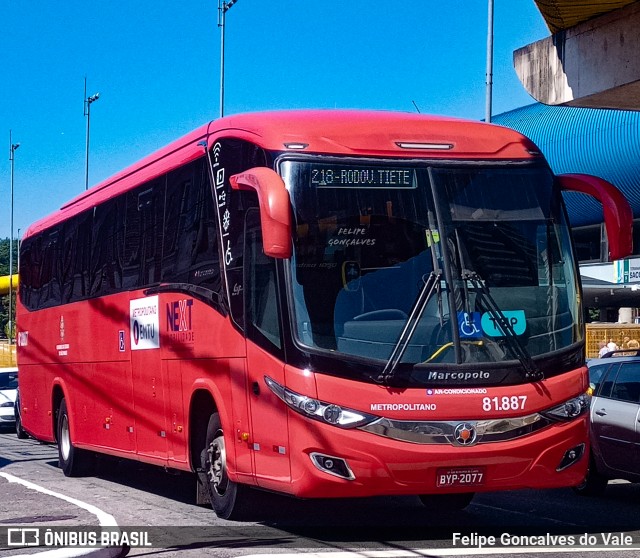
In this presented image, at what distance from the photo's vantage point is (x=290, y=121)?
9836 millimetres

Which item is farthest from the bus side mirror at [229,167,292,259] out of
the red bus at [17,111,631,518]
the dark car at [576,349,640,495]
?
the dark car at [576,349,640,495]

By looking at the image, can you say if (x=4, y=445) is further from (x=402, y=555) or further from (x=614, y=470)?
(x=402, y=555)

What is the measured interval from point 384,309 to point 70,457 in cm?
866

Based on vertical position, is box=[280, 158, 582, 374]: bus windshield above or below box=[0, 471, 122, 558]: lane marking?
above

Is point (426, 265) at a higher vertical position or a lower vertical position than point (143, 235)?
lower

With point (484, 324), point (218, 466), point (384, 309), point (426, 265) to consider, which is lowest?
point (218, 466)

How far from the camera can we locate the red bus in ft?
29.0

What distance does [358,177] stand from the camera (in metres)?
9.45

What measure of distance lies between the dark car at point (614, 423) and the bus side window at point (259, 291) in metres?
4.65

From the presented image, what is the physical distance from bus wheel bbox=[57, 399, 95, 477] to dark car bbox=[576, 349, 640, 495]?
6.84 m

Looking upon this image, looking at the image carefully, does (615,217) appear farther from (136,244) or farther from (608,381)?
(136,244)

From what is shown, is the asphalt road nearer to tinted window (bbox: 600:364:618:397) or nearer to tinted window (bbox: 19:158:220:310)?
tinted window (bbox: 600:364:618:397)

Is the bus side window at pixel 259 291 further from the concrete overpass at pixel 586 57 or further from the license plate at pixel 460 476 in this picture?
the concrete overpass at pixel 586 57

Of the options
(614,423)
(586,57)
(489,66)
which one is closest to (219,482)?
(614,423)
